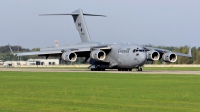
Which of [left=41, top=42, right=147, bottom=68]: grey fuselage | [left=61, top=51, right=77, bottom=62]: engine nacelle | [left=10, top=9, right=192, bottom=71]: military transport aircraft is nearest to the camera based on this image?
[left=41, top=42, right=147, bottom=68]: grey fuselage

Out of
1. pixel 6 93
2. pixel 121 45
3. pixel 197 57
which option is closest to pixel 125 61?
pixel 121 45

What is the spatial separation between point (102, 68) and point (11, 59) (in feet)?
246

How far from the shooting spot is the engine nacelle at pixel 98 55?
5412 centimetres

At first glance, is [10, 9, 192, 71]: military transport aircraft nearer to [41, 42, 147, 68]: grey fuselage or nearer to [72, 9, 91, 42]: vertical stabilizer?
[41, 42, 147, 68]: grey fuselage

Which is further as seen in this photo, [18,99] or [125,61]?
[125,61]

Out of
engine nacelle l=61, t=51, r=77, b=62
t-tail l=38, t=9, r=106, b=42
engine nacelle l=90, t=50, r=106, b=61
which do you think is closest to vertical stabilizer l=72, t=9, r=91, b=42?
t-tail l=38, t=9, r=106, b=42

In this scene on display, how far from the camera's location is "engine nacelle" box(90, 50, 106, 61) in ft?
178

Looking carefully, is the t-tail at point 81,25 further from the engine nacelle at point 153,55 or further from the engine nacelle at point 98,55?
the engine nacelle at point 153,55

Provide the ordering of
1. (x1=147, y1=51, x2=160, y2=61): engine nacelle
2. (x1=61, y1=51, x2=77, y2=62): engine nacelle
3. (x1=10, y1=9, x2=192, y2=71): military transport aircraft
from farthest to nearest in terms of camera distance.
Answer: (x1=61, y1=51, x2=77, y2=62): engine nacelle < (x1=147, y1=51, x2=160, y2=61): engine nacelle < (x1=10, y1=9, x2=192, y2=71): military transport aircraft

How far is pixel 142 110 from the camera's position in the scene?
49.8 feet

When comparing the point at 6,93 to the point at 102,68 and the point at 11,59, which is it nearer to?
the point at 102,68

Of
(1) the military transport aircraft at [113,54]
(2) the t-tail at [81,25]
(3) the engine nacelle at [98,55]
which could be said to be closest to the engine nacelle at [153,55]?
(1) the military transport aircraft at [113,54]

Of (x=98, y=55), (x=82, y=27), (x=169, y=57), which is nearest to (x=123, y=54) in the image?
(x=98, y=55)

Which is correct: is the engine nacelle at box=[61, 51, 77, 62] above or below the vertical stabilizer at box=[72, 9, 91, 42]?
below
